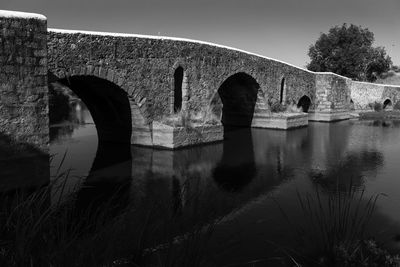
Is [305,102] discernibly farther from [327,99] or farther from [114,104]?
[114,104]

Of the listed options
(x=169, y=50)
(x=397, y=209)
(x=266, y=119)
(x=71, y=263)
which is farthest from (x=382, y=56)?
(x=71, y=263)

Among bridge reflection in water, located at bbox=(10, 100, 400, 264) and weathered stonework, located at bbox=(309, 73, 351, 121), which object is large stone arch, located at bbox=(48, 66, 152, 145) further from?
weathered stonework, located at bbox=(309, 73, 351, 121)

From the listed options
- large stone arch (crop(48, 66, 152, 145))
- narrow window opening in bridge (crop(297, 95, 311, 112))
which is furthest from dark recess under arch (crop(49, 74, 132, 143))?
narrow window opening in bridge (crop(297, 95, 311, 112))

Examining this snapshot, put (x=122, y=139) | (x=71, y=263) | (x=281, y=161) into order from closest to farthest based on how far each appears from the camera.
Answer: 1. (x=71, y=263)
2. (x=281, y=161)
3. (x=122, y=139)

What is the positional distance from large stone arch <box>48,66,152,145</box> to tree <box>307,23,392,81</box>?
36170 mm

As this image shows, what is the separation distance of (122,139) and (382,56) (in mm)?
40215

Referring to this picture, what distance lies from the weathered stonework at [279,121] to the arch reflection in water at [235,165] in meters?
3.39

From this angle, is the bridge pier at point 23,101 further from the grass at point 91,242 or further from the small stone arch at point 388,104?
the small stone arch at point 388,104

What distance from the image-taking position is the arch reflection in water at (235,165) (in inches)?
377

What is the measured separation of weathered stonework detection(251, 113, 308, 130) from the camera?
20.3 m

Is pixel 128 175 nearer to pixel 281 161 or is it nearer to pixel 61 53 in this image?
pixel 61 53

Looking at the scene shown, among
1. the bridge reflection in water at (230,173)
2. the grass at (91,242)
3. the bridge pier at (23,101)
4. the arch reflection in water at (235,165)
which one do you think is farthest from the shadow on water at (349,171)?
the bridge pier at (23,101)

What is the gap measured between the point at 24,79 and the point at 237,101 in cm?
1437

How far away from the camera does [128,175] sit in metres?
10.1
